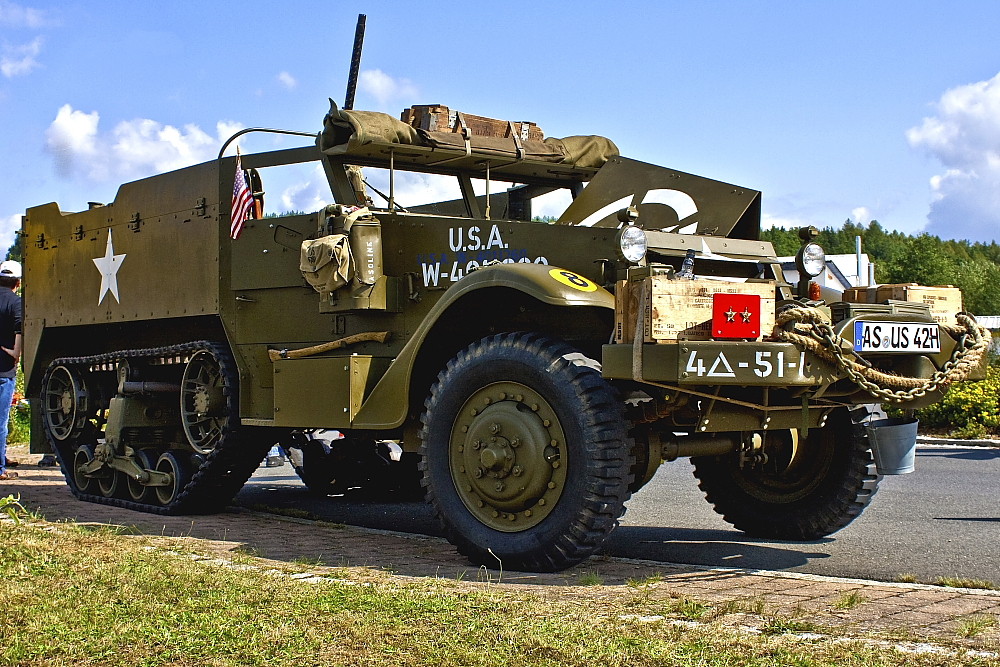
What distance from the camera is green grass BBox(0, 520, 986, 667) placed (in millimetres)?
3768

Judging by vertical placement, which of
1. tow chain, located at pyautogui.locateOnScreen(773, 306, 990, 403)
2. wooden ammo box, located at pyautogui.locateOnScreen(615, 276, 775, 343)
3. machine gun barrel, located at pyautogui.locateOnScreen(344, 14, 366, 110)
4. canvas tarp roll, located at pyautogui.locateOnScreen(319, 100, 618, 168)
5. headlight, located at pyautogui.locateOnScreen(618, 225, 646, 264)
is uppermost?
machine gun barrel, located at pyautogui.locateOnScreen(344, 14, 366, 110)

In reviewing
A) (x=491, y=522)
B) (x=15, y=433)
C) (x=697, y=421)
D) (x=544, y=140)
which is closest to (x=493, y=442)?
(x=491, y=522)

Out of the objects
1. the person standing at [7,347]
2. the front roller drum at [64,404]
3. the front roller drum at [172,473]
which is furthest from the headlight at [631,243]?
the person standing at [7,347]

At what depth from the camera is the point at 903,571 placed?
5742 millimetres

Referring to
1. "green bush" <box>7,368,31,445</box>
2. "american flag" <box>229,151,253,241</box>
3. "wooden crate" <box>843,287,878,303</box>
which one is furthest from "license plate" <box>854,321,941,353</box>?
"green bush" <box>7,368,31,445</box>

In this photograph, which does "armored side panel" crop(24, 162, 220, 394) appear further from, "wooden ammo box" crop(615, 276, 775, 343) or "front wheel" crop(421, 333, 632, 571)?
"wooden ammo box" crop(615, 276, 775, 343)

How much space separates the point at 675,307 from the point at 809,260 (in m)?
1.59

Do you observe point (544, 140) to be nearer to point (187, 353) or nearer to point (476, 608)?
point (187, 353)

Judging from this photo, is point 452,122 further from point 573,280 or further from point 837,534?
point 837,534

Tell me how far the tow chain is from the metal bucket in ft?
0.53

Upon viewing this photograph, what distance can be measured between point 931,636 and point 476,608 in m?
Answer: 1.59

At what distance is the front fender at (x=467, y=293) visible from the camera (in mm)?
5480

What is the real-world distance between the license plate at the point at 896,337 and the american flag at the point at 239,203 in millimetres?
4020

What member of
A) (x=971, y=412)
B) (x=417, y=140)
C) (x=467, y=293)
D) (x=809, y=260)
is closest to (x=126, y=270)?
(x=417, y=140)
